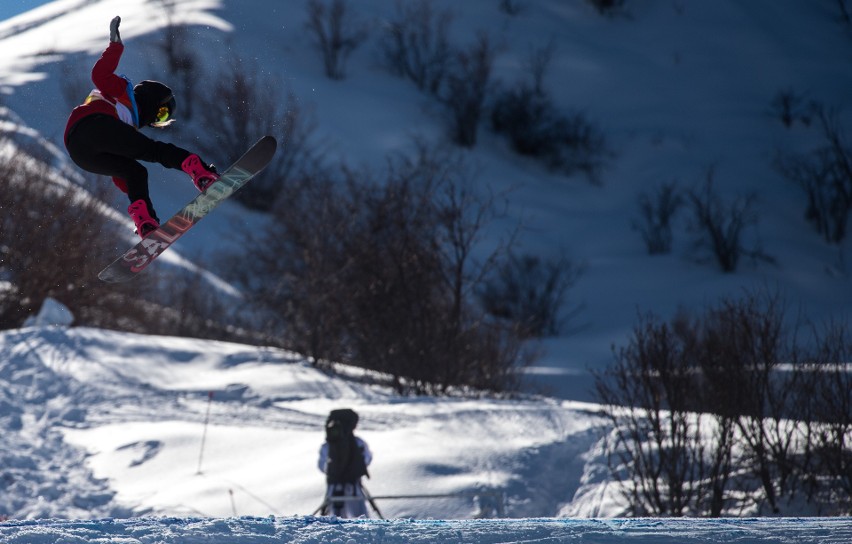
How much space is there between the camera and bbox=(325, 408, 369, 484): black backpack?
→ 1011 centimetres

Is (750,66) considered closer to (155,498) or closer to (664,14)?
(664,14)

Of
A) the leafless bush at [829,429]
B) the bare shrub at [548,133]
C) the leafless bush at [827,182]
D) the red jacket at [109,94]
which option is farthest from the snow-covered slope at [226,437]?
the bare shrub at [548,133]

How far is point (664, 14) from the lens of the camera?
56.7 meters

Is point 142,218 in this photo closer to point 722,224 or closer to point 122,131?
point 122,131

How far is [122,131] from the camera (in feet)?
19.6

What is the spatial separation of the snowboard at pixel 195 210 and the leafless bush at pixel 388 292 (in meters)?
13.4

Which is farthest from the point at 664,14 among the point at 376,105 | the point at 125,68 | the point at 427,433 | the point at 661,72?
the point at 125,68

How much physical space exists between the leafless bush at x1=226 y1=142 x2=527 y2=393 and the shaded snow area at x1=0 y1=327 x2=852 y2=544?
1.91 meters

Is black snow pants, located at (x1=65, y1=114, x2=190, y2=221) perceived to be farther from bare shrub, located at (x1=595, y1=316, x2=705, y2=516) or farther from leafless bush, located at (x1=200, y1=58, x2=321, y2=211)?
bare shrub, located at (x1=595, y1=316, x2=705, y2=516)

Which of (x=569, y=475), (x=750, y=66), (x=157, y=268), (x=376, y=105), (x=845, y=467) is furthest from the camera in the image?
(x=750, y=66)

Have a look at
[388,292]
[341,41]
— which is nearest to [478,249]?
[341,41]

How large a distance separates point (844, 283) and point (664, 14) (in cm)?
2347

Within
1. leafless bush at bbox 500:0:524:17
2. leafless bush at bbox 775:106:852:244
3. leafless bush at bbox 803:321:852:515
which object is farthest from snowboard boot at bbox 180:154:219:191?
leafless bush at bbox 500:0:524:17

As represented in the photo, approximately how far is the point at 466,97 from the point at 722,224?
13127 millimetres
